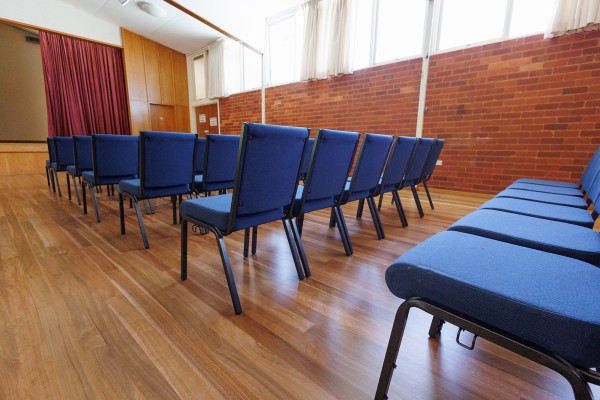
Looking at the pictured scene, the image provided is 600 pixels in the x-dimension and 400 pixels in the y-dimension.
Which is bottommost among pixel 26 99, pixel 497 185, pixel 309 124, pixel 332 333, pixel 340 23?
pixel 332 333

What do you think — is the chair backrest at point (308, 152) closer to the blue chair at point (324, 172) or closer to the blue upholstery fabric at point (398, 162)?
the blue chair at point (324, 172)

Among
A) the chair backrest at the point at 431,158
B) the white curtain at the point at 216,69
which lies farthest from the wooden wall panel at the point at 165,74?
the chair backrest at the point at 431,158

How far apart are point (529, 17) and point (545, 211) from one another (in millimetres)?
3371

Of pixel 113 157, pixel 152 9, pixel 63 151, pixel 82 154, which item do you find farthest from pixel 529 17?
pixel 152 9

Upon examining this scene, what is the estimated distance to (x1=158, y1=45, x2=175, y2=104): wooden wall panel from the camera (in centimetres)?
803

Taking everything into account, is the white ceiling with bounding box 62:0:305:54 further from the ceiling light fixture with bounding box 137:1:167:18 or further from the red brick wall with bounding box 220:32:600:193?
the red brick wall with bounding box 220:32:600:193

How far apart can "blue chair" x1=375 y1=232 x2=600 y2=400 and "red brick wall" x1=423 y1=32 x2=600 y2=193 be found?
347 centimetres

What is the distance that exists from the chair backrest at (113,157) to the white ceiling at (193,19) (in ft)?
7.51

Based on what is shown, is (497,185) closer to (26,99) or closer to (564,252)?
(564,252)

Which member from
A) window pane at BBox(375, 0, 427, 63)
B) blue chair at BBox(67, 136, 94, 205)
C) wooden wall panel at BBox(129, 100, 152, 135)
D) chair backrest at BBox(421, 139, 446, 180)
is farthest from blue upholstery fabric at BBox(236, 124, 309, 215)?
wooden wall panel at BBox(129, 100, 152, 135)

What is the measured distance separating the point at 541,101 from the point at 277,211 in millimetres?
3775

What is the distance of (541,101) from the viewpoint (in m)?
3.21

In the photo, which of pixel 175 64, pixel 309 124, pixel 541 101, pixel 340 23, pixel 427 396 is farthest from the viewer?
pixel 175 64

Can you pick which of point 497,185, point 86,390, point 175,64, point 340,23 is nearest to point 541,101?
point 497,185
